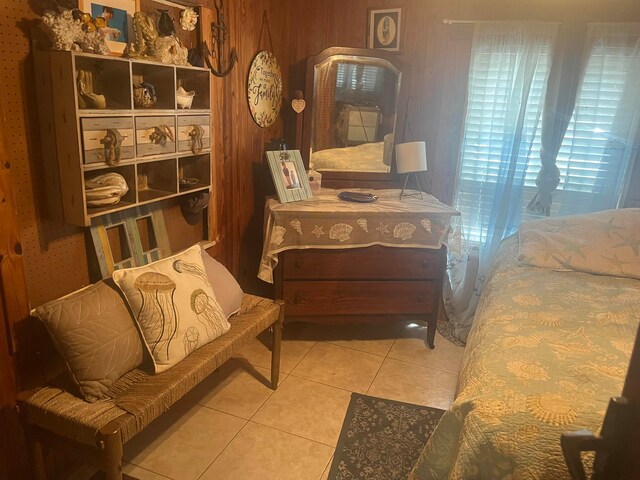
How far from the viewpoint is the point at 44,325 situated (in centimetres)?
157

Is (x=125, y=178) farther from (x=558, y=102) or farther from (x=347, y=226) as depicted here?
(x=558, y=102)

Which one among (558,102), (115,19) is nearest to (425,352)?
(558,102)

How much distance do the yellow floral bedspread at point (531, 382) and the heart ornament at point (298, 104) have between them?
5.27ft

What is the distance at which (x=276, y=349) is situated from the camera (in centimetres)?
237

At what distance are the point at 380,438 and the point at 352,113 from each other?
1843 millimetres

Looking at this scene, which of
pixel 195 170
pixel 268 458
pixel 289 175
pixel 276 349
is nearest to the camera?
pixel 268 458

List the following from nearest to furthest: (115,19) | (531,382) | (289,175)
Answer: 1. (531,382)
2. (115,19)
3. (289,175)

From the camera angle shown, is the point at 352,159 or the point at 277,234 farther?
the point at 352,159

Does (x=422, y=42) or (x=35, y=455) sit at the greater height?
(x=422, y=42)

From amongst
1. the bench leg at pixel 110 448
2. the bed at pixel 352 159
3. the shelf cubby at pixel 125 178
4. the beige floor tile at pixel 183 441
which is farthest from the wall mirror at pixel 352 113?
the bench leg at pixel 110 448

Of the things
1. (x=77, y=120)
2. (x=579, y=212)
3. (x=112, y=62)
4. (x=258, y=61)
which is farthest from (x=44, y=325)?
(x=579, y=212)

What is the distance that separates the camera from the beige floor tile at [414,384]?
2.44 meters

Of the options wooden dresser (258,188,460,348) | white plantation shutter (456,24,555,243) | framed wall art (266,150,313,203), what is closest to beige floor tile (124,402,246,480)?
wooden dresser (258,188,460,348)

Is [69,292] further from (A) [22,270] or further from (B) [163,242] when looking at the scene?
(B) [163,242]
